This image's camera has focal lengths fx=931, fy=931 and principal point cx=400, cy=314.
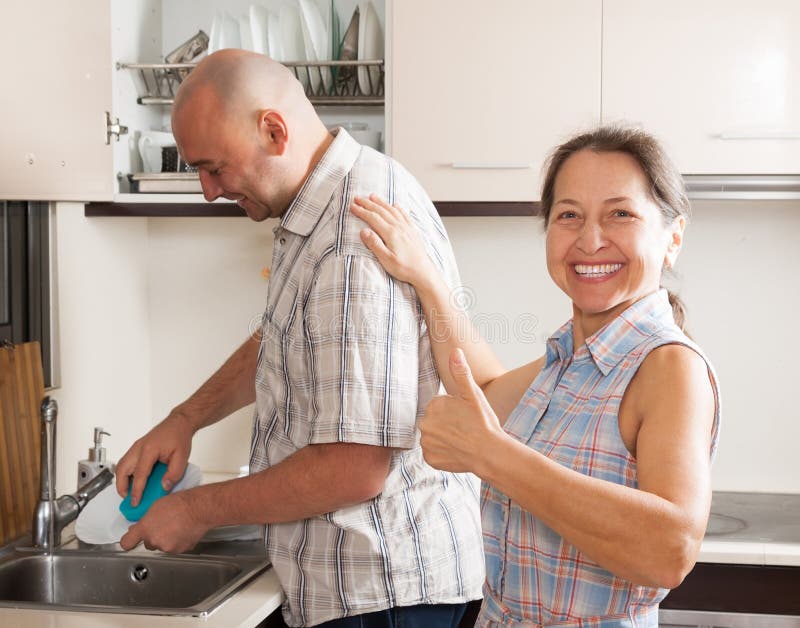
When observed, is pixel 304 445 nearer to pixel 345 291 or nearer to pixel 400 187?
pixel 345 291

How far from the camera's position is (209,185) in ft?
4.67

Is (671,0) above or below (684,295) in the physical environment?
above

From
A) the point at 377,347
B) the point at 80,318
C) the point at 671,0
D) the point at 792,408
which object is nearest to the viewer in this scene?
the point at 377,347

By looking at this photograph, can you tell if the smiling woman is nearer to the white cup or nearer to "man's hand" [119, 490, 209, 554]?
"man's hand" [119, 490, 209, 554]

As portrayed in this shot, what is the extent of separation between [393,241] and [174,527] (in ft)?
1.82

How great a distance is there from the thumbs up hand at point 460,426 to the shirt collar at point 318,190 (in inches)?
17.7

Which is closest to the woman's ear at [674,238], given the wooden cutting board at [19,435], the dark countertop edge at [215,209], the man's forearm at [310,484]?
the man's forearm at [310,484]

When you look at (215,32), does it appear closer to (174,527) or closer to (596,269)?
(174,527)

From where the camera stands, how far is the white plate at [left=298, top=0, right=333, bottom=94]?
2.13m

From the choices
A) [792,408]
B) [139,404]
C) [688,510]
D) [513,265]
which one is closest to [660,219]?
[688,510]

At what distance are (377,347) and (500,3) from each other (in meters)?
1.01

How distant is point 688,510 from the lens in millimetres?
822

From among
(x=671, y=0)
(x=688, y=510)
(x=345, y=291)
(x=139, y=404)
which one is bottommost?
(x=139, y=404)

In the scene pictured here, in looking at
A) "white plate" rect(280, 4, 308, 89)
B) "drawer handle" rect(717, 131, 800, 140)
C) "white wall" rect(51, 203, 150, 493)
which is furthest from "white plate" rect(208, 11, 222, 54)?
"drawer handle" rect(717, 131, 800, 140)
